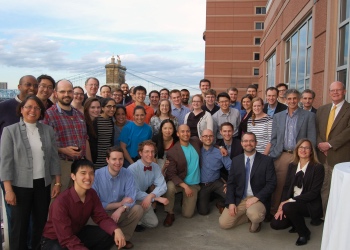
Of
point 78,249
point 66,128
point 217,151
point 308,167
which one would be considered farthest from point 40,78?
point 308,167

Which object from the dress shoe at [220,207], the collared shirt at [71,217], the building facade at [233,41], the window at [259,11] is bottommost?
the dress shoe at [220,207]

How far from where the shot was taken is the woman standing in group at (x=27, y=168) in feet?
11.2

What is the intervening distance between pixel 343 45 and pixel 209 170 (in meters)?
3.52

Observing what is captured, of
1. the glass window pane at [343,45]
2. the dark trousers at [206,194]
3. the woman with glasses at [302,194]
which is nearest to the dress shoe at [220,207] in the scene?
the dark trousers at [206,194]

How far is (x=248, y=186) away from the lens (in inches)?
192

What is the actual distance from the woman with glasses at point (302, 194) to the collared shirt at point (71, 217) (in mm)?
2278

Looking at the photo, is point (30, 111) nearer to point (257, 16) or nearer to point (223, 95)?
point (223, 95)

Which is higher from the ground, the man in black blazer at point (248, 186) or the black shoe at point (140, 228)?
the man in black blazer at point (248, 186)

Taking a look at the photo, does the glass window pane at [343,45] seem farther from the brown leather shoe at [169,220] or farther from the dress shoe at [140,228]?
the dress shoe at [140,228]

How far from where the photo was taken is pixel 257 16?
48094 mm

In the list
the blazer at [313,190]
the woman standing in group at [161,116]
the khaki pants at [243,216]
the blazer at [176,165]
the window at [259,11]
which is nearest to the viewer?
the blazer at [313,190]

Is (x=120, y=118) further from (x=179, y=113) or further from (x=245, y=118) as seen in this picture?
(x=245, y=118)

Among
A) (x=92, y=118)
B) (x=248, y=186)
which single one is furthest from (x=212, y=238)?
(x=92, y=118)

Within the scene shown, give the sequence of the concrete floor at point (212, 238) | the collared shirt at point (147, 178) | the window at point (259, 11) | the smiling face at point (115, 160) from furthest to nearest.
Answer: the window at point (259, 11) < the collared shirt at point (147, 178) < the concrete floor at point (212, 238) < the smiling face at point (115, 160)
